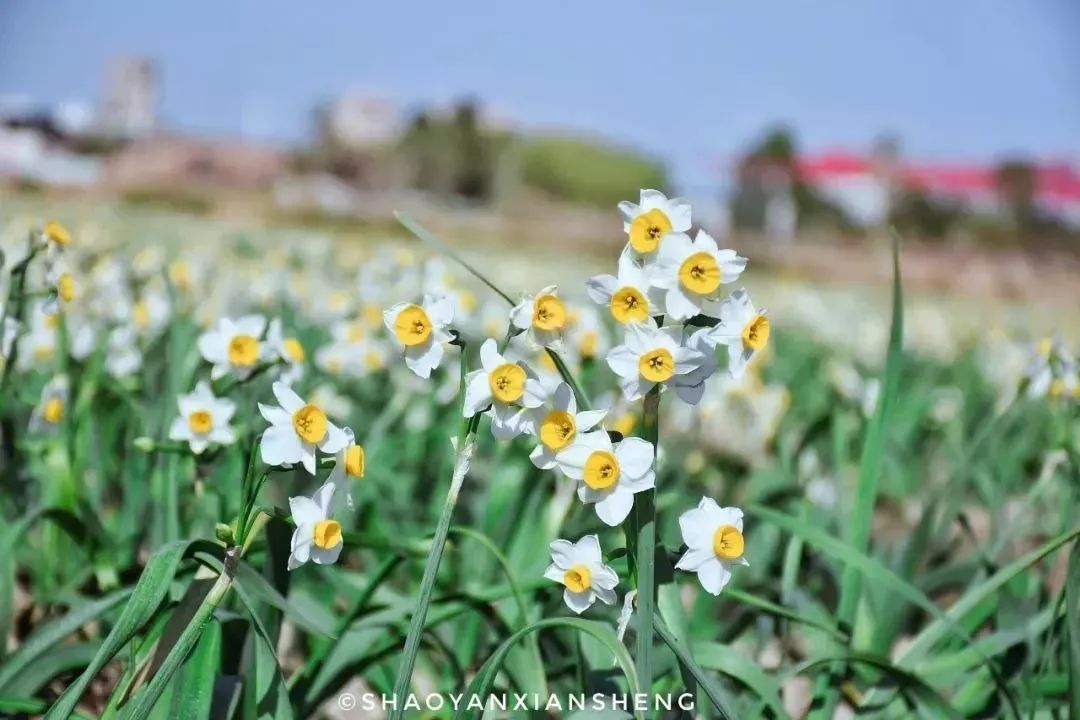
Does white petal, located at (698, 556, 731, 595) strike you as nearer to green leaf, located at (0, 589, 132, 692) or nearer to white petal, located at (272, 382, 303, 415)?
white petal, located at (272, 382, 303, 415)

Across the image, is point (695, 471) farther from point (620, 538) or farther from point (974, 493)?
point (974, 493)

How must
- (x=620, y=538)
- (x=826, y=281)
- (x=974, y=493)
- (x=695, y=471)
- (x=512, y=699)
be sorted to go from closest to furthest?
(x=512, y=699), (x=620, y=538), (x=695, y=471), (x=974, y=493), (x=826, y=281)

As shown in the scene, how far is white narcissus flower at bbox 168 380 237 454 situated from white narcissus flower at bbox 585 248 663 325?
58 centimetres

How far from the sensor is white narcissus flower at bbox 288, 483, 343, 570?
2.86ft

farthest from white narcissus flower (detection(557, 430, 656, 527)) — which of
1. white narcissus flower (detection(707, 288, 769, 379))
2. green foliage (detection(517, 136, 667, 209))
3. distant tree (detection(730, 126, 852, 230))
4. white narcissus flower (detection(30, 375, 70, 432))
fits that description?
green foliage (detection(517, 136, 667, 209))

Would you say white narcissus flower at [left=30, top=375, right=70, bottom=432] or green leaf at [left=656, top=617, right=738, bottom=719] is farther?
white narcissus flower at [left=30, top=375, right=70, bottom=432]

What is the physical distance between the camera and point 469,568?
66.0 inches

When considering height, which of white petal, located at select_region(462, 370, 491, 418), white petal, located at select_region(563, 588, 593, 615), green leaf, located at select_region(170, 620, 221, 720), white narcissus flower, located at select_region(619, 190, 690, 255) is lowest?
green leaf, located at select_region(170, 620, 221, 720)

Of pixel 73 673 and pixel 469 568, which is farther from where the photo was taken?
pixel 469 568

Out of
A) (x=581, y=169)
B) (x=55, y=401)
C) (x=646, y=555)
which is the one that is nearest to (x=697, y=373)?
(x=646, y=555)

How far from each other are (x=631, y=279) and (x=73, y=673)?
880 mm

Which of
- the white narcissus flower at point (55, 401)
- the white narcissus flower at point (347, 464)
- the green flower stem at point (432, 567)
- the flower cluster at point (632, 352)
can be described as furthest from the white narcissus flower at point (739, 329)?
the white narcissus flower at point (55, 401)

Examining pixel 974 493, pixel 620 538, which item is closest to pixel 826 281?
pixel 974 493

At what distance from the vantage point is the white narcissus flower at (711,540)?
888mm
